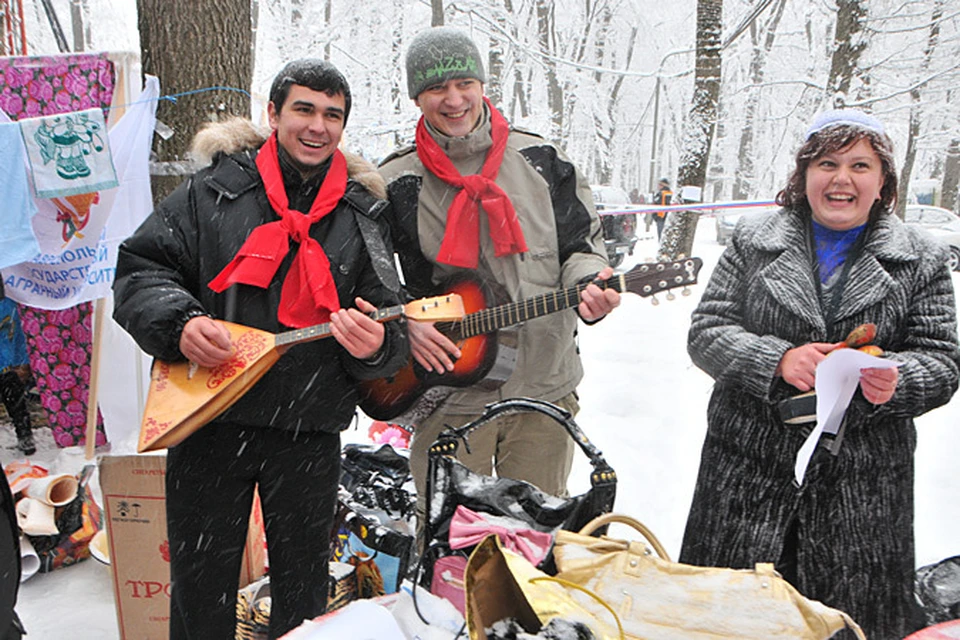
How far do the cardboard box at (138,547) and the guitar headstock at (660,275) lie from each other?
6.21ft

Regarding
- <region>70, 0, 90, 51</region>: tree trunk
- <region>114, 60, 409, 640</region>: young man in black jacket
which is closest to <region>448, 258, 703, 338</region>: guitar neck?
<region>114, 60, 409, 640</region>: young man in black jacket

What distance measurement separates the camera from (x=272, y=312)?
77.2 inches

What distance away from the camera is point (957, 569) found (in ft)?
7.55

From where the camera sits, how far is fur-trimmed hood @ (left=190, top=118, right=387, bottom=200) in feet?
6.69

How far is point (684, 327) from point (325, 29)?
1261 cm

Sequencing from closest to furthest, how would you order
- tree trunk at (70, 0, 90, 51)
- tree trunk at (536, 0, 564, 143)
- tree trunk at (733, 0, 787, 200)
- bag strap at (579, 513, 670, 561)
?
bag strap at (579, 513, 670, 561)
tree trunk at (536, 0, 564, 143)
tree trunk at (733, 0, 787, 200)
tree trunk at (70, 0, 90, 51)

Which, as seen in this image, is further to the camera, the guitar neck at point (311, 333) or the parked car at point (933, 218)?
the parked car at point (933, 218)

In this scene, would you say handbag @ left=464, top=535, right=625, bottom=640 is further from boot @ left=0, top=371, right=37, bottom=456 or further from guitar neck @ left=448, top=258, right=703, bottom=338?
boot @ left=0, top=371, right=37, bottom=456

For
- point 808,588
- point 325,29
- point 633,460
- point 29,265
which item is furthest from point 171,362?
point 325,29

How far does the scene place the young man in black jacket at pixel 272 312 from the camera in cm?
189

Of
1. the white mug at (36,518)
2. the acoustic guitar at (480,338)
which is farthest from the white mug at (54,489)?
the acoustic guitar at (480,338)

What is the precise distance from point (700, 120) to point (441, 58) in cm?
600

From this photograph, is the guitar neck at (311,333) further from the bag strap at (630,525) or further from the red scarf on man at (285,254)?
the bag strap at (630,525)

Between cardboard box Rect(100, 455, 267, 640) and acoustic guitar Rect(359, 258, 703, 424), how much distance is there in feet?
3.33
